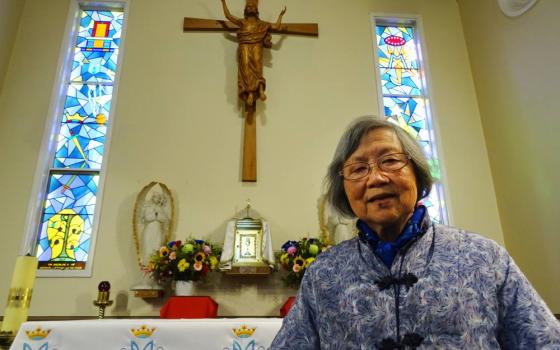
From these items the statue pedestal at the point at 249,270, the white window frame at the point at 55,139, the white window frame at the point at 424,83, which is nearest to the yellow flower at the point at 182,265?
the statue pedestal at the point at 249,270

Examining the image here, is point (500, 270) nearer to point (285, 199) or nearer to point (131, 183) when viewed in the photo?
point (285, 199)

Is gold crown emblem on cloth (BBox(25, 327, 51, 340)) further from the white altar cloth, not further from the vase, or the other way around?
the vase

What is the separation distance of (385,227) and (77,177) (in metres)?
3.57

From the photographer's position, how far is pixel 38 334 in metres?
1.96

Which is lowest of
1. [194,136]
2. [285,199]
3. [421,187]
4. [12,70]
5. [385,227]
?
[385,227]

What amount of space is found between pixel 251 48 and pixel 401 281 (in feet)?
11.8

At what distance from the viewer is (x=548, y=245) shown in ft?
11.0

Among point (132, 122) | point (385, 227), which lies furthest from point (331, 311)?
point (132, 122)

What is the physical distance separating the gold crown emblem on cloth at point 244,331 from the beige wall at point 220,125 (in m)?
1.57

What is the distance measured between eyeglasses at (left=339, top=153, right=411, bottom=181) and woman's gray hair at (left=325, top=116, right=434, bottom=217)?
38 mm

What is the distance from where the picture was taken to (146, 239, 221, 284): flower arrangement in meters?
3.24

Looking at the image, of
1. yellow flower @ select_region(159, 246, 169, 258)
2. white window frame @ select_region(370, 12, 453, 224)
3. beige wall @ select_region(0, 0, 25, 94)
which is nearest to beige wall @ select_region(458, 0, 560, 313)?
white window frame @ select_region(370, 12, 453, 224)

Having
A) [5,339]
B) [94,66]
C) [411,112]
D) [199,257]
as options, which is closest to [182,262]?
[199,257]

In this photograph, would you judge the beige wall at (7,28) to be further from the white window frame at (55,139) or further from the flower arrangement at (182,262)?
the flower arrangement at (182,262)
